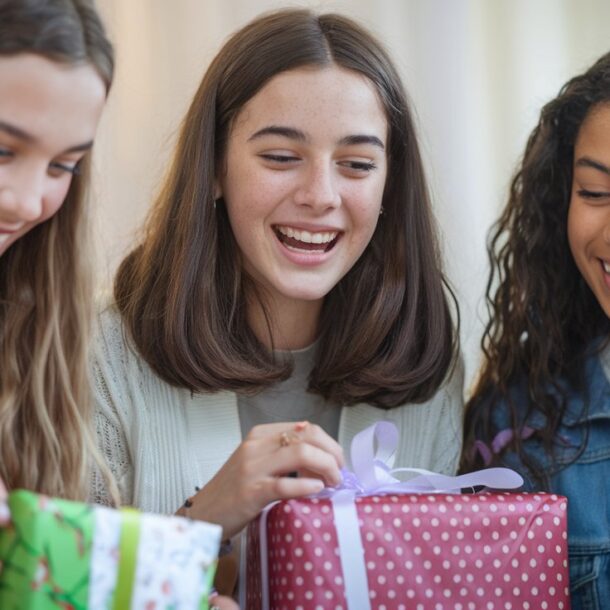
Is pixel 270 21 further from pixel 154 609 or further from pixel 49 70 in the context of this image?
pixel 154 609

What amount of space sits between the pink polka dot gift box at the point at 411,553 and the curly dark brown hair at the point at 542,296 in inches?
16.2

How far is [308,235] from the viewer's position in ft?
5.21

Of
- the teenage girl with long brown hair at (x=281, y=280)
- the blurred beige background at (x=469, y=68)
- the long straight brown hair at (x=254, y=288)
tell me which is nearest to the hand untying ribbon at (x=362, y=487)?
the teenage girl with long brown hair at (x=281, y=280)

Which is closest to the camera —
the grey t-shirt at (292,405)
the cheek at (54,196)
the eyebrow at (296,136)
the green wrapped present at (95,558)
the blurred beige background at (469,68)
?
the green wrapped present at (95,558)

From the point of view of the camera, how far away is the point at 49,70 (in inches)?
42.6

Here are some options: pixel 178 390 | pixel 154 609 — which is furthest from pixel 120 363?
pixel 154 609

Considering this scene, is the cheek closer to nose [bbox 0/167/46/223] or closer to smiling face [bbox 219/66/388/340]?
nose [bbox 0/167/46/223]

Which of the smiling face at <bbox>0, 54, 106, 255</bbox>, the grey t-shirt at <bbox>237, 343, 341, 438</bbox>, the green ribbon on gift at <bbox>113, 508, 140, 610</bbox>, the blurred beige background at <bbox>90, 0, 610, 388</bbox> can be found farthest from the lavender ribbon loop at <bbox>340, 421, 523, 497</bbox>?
the blurred beige background at <bbox>90, 0, 610, 388</bbox>

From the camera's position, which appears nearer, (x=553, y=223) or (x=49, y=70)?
(x=49, y=70)

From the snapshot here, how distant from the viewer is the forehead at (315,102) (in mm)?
1530

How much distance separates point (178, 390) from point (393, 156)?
19.5 inches

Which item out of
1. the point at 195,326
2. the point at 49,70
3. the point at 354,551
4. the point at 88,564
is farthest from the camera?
the point at 195,326

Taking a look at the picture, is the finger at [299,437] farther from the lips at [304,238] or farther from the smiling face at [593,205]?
the smiling face at [593,205]

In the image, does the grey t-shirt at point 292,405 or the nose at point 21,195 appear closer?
the nose at point 21,195
